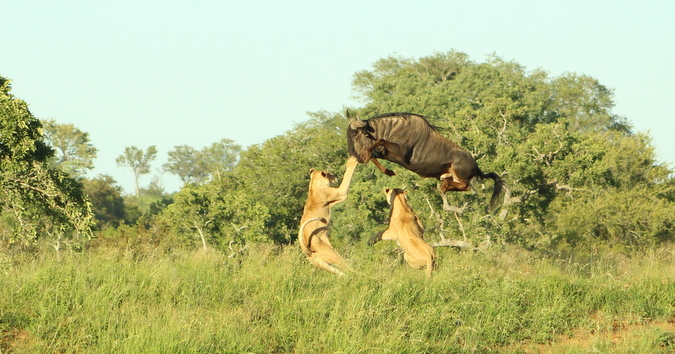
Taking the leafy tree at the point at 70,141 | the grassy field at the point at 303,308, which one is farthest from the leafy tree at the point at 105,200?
the grassy field at the point at 303,308

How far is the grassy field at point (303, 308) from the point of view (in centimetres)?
752

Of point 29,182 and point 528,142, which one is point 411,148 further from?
point 528,142

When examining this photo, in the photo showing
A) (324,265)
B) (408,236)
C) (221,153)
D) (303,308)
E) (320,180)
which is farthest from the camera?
(221,153)

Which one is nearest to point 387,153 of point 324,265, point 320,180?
point 320,180

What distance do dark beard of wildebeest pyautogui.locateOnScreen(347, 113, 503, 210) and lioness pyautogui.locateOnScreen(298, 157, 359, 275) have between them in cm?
68

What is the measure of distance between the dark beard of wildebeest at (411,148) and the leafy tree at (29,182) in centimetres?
533

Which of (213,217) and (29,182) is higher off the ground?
(213,217)

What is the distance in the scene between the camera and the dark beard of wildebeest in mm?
8711

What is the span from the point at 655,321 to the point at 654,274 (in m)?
1.50

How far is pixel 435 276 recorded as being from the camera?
30.6 feet

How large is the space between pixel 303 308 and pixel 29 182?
6.00 metres

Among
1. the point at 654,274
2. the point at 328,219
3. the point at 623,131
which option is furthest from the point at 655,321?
the point at 623,131

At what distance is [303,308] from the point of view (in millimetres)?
8219

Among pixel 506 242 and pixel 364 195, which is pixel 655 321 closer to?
pixel 506 242
